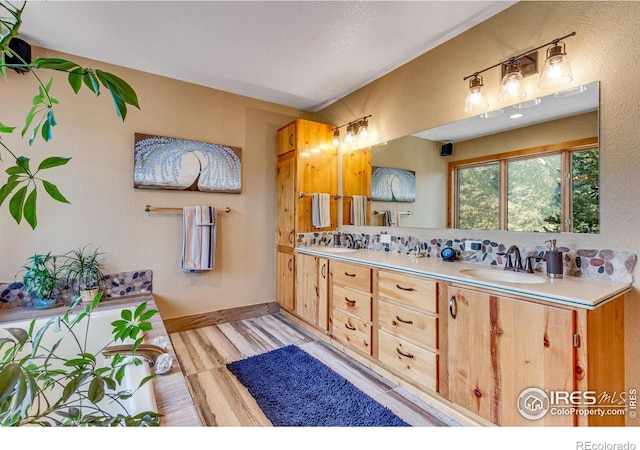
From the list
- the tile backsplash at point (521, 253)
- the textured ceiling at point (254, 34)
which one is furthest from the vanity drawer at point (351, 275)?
the textured ceiling at point (254, 34)

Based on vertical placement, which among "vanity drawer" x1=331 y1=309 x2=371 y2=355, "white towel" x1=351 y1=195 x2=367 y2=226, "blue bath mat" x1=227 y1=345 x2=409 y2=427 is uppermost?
"white towel" x1=351 y1=195 x2=367 y2=226

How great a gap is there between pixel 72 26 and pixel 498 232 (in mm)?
3342

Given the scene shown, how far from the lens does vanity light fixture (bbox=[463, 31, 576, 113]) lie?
163 centimetres

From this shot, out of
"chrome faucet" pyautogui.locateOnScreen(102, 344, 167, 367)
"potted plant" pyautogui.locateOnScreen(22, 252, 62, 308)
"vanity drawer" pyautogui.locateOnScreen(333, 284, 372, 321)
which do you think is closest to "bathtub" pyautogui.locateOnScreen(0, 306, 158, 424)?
"chrome faucet" pyautogui.locateOnScreen(102, 344, 167, 367)

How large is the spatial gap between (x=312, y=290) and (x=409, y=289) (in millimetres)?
1154

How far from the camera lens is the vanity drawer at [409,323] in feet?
5.71

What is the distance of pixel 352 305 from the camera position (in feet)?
7.57

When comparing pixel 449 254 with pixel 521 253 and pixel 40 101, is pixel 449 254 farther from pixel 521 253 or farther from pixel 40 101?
pixel 40 101

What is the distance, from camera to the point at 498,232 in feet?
6.36

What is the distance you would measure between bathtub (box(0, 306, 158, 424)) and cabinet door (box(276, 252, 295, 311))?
155cm

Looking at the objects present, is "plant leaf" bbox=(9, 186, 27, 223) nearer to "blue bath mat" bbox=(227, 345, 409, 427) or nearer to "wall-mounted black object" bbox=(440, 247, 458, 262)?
"blue bath mat" bbox=(227, 345, 409, 427)

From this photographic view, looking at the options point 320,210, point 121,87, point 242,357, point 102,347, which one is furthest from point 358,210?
point 121,87
